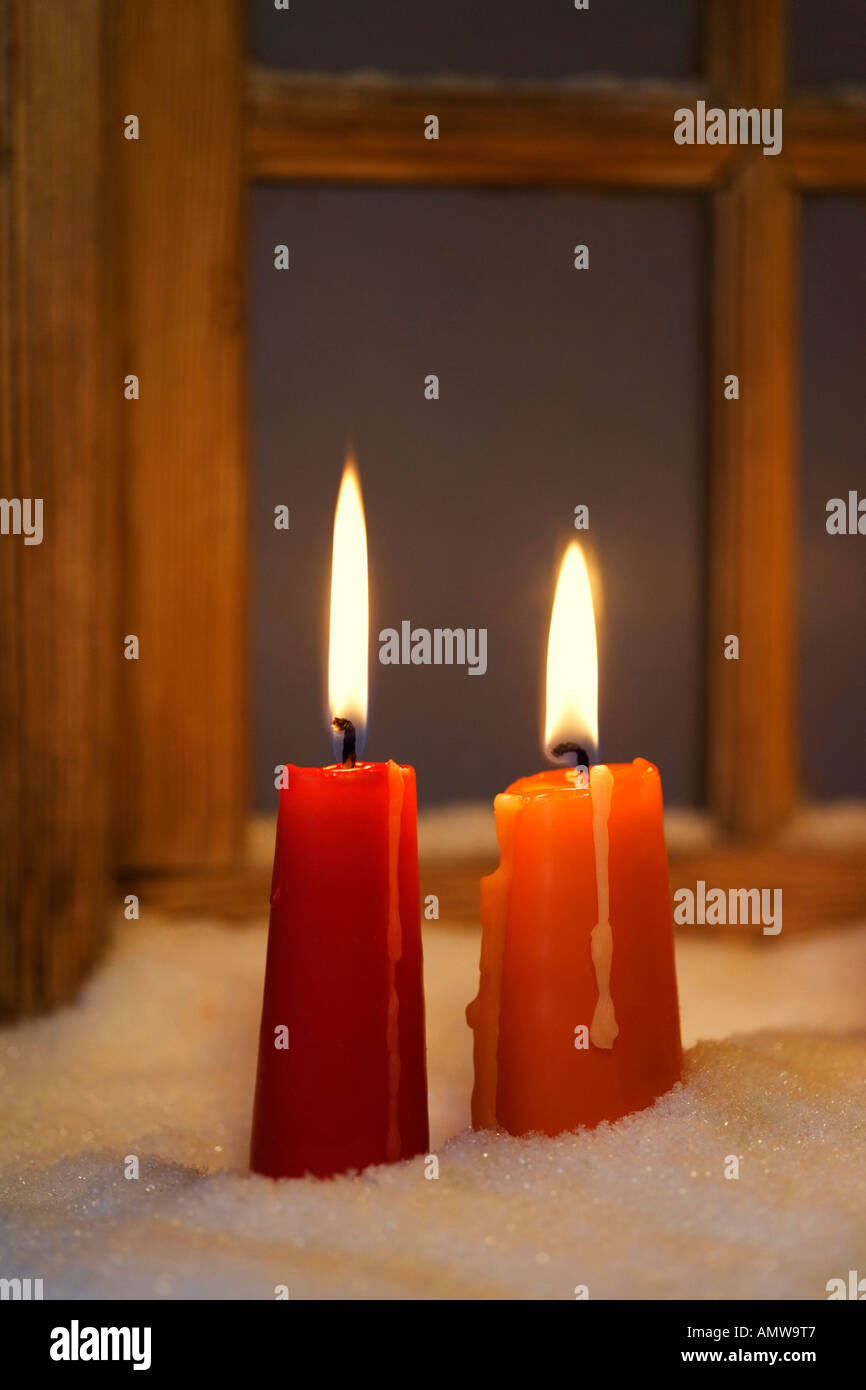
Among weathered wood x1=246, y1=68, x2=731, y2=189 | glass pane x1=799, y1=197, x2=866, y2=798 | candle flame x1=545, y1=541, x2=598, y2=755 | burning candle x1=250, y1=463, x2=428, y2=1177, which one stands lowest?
burning candle x1=250, y1=463, x2=428, y2=1177

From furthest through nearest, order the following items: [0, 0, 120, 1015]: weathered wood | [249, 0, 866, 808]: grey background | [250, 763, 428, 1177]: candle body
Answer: [249, 0, 866, 808]: grey background, [0, 0, 120, 1015]: weathered wood, [250, 763, 428, 1177]: candle body

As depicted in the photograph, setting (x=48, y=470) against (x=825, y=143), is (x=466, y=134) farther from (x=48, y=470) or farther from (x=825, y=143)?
(x=48, y=470)

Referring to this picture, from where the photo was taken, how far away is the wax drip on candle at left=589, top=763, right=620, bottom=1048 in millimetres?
550

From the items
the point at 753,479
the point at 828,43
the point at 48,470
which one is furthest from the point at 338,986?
the point at 828,43

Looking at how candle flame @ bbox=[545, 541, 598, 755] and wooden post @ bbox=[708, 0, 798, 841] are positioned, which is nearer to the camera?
candle flame @ bbox=[545, 541, 598, 755]

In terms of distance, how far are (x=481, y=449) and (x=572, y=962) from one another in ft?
1.72

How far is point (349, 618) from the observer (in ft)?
1.94

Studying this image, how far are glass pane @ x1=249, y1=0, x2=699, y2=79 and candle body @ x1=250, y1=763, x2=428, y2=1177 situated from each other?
2.18ft

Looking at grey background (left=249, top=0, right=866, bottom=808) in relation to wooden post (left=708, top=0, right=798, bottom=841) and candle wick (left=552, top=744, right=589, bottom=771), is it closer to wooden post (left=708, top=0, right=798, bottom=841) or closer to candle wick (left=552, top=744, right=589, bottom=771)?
wooden post (left=708, top=0, right=798, bottom=841)

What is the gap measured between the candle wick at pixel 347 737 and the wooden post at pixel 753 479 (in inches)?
19.4

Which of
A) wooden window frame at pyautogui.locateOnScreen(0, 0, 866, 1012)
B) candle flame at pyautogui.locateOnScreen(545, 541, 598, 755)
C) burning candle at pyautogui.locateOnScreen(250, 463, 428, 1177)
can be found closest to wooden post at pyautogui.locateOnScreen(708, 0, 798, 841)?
wooden window frame at pyautogui.locateOnScreen(0, 0, 866, 1012)

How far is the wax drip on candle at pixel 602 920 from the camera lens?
0.55 meters

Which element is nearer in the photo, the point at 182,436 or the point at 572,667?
the point at 572,667

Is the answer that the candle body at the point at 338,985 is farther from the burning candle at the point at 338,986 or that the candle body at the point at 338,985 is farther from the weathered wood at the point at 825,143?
the weathered wood at the point at 825,143
